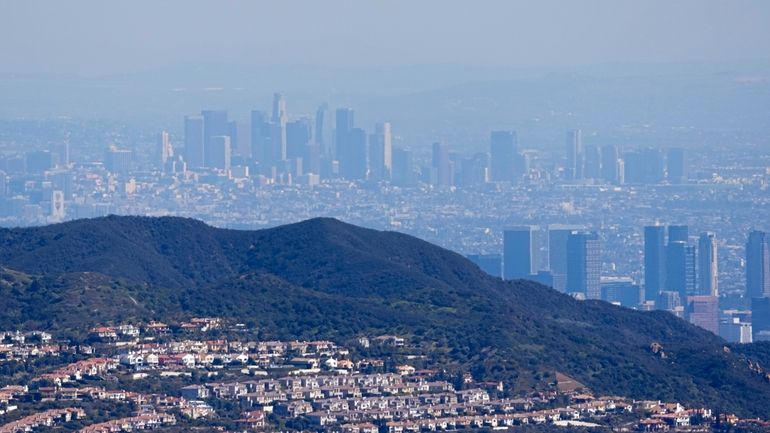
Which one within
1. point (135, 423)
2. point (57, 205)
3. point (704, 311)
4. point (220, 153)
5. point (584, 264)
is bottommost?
point (704, 311)

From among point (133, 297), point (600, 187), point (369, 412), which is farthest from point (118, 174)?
point (369, 412)

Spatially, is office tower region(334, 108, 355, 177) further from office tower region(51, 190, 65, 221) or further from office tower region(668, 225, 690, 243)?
office tower region(668, 225, 690, 243)

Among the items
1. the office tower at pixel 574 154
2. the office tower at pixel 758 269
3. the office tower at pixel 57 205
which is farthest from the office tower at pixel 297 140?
the office tower at pixel 758 269

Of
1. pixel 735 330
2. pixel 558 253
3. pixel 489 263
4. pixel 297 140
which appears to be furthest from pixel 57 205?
pixel 735 330

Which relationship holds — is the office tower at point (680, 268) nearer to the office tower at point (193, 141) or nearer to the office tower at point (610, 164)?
the office tower at point (610, 164)

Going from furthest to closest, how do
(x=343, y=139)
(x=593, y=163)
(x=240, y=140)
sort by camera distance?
(x=240, y=140) < (x=343, y=139) < (x=593, y=163)

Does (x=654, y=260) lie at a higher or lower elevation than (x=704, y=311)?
higher

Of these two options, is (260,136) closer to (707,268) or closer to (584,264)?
(584,264)

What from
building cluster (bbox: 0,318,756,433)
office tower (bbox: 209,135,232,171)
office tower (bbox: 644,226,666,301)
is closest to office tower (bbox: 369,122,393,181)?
office tower (bbox: 209,135,232,171)
